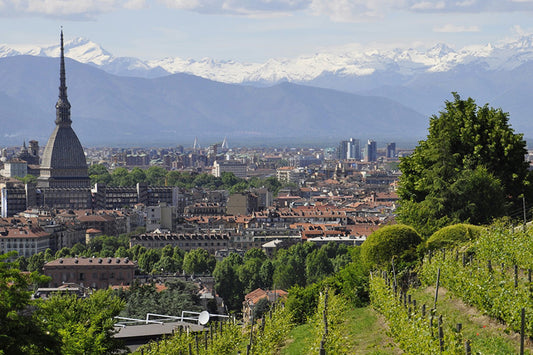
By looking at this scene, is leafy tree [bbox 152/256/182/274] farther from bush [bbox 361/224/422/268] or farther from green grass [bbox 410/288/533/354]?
green grass [bbox 410/288/533/354]

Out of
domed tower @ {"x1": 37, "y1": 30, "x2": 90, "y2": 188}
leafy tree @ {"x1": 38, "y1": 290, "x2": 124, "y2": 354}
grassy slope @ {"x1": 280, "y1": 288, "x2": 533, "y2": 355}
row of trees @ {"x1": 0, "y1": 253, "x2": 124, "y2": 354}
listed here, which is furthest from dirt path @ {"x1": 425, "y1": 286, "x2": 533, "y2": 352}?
domed tower @ {"x1": 37, "y1": 30, "x2": 90, "y2": 188}

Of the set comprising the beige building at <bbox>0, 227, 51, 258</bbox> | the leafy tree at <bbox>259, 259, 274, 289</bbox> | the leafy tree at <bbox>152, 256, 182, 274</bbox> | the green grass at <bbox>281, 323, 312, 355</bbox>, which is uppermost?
the green grass at <bbox>281, 323, 312, 355</bbox>

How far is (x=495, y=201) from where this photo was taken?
35.5m

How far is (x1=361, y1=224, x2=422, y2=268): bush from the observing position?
2856cm

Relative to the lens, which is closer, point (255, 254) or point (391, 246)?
point (391, 246)

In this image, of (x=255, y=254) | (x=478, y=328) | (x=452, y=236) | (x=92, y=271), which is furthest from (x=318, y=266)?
(x=478, y=328)

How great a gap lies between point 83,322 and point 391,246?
8.06 m

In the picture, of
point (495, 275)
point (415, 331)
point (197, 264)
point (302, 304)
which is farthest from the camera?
point (197, 264)

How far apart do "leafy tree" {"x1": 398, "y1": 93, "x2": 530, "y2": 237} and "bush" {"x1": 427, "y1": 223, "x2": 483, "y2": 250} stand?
4487 mm

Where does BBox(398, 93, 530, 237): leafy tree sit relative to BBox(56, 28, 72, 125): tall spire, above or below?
below

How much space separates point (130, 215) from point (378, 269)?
104 m

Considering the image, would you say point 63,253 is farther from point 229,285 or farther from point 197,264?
point 229,285

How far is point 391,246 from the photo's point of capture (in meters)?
28.7

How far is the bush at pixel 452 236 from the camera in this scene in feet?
95.2
